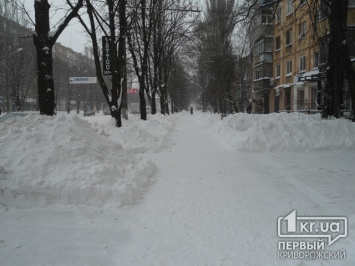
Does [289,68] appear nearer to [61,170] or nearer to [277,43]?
[277,43]

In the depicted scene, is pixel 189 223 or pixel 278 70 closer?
pixel 189 223

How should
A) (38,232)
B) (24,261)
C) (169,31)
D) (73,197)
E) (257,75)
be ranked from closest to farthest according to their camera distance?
(24,261) → (38,232) → (73,197) → (169,31) → (257,75)

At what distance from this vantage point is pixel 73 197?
478cm

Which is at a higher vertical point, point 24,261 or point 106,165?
point 106,165

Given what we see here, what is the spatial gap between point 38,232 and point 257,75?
129ft

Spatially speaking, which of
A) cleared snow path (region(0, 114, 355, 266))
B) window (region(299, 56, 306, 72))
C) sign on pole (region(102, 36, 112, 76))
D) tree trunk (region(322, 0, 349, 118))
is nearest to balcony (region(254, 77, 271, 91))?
window (region(299, 56, 306, 72))

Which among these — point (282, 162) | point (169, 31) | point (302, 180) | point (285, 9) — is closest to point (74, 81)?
point (169, 31)

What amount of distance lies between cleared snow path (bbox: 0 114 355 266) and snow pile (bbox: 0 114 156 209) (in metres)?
0.25

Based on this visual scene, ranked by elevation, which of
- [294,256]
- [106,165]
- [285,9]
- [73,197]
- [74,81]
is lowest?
[294,256]

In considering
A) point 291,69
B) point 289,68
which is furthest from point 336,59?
point 289,68

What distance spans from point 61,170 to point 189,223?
92.2 inches

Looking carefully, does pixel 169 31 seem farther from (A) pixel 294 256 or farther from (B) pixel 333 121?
(A) pixel 294 256

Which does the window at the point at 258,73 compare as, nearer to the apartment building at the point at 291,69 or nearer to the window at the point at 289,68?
the apartment building at the point at 291,69

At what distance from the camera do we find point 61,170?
199 inches
